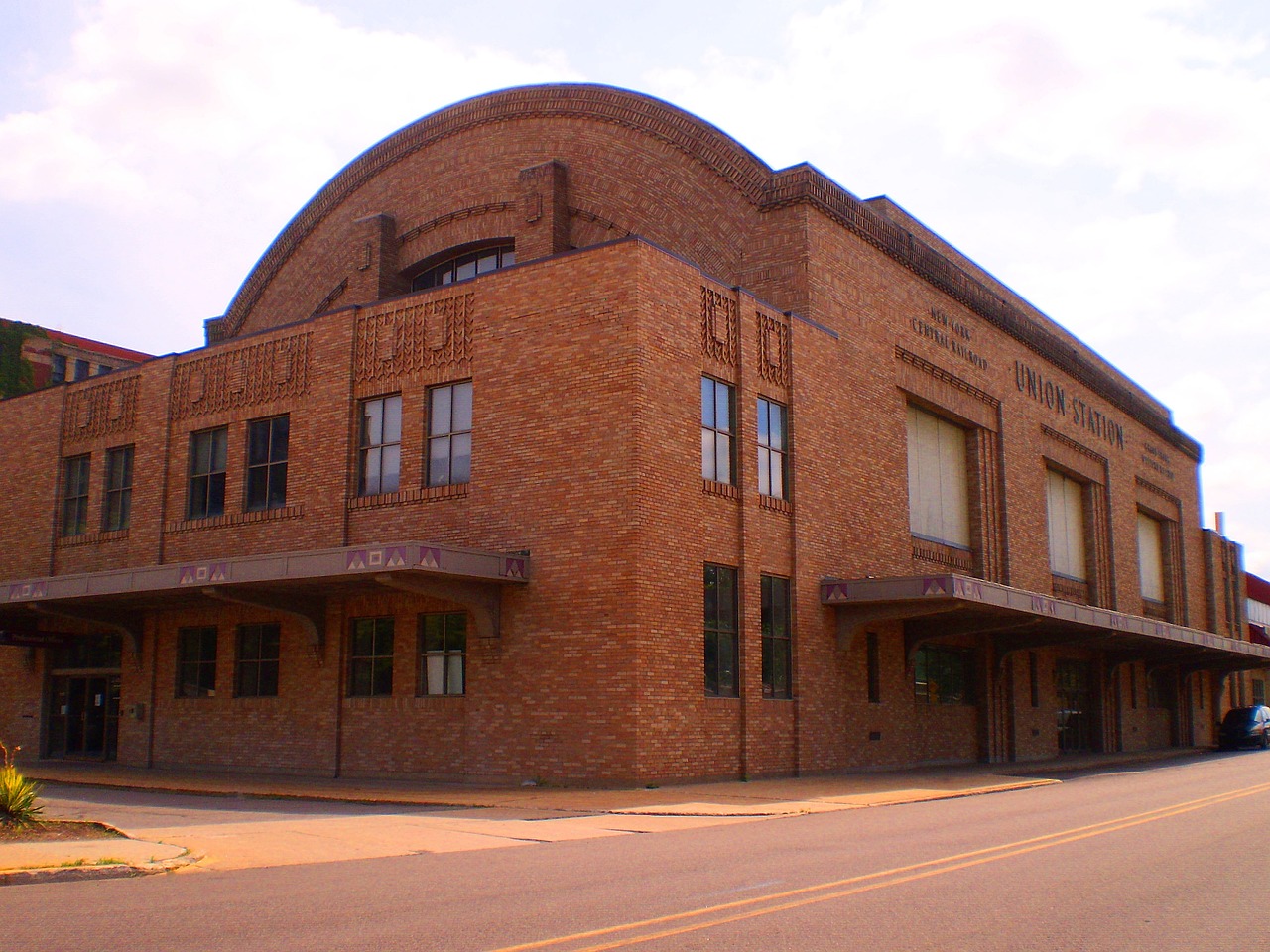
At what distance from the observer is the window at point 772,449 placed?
82.2 ft

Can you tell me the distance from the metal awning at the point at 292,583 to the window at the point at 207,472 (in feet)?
7.56

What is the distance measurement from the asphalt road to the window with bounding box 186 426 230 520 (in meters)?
17.0

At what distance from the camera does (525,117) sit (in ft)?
109

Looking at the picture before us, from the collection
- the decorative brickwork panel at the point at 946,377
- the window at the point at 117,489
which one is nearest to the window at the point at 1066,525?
the decorative brickwork panel at the point at 946,377

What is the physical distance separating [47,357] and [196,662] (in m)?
35.8

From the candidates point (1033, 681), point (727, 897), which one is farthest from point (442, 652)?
point (1033, 681)

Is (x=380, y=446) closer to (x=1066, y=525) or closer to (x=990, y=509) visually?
(x=990, y=509)

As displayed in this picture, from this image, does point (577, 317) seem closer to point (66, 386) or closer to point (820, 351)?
point (820, 351)

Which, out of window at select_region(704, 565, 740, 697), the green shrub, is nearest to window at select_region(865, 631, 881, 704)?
window at select_region(704, 565, 740, 697)

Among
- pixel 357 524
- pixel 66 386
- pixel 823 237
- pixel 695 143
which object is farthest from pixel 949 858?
pixel 66 386

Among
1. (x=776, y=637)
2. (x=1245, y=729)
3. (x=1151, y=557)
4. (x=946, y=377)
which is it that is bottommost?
(x=1245, y=729)

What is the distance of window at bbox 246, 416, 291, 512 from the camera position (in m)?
27.1

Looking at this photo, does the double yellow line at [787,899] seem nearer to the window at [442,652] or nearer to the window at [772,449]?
the window at [772,449]

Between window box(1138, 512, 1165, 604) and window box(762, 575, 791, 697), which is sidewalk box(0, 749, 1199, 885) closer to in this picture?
window box(762, 575, 791, 697)
